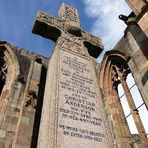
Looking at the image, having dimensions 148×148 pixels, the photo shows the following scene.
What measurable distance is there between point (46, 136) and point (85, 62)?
2.68 metres

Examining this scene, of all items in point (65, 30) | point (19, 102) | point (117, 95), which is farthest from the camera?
point (117, 95)

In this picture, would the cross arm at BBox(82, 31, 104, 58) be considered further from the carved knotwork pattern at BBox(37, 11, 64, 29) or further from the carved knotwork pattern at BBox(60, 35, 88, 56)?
the carved knotwork pattern at BBox(37, 11, 64, 29)

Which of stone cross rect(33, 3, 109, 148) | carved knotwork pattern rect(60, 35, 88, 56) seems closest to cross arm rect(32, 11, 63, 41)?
stone cross rect(33, 3, 109, 148)

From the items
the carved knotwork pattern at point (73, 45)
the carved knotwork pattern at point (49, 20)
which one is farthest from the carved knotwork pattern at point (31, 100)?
the carved knotwork pattern at point (49, 20)

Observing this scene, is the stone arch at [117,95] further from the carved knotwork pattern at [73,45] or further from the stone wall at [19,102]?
the stone wall at [19,102]

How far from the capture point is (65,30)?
21.0 ft

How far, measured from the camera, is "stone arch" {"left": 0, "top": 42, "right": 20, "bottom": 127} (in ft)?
18.8

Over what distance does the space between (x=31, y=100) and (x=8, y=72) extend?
1821 mm

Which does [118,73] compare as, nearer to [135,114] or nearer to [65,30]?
[135,114]

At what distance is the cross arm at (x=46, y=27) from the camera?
246 inches

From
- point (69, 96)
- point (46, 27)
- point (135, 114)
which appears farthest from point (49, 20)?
point (135, 114)

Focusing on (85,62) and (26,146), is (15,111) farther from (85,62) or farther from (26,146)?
(85,62)

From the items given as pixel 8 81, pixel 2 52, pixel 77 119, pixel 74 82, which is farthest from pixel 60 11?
pixel 77 119

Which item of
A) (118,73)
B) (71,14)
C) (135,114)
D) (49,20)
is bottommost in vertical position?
(135,114)
